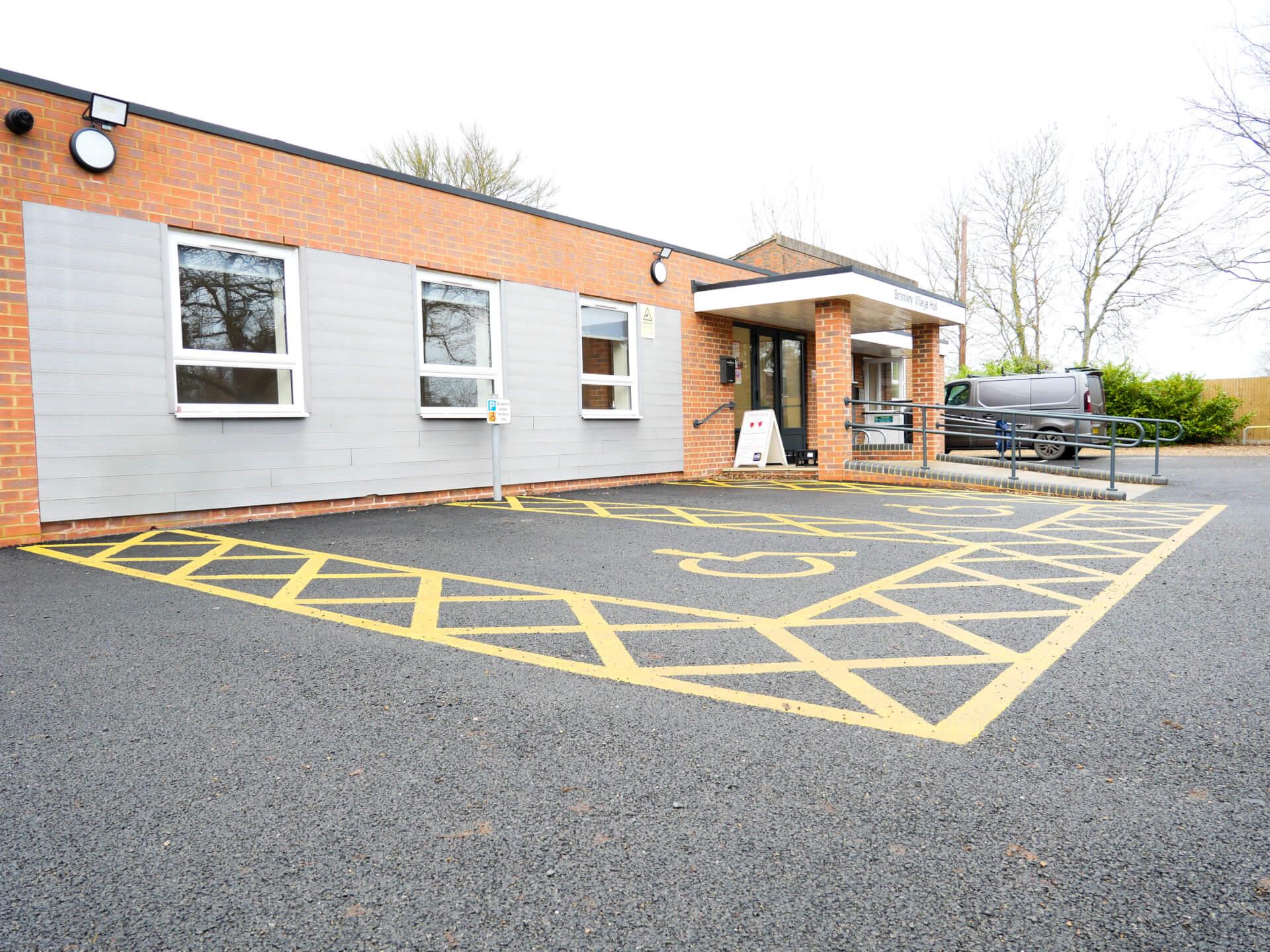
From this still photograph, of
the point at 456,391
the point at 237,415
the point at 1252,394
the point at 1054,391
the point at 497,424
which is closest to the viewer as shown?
the point at 237,415

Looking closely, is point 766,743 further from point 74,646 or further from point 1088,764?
point 74,646

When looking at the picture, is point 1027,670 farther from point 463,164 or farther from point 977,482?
point 463,164

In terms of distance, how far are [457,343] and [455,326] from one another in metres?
0.22

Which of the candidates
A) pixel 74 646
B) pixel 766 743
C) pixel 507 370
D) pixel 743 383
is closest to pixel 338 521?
pixel 507 370

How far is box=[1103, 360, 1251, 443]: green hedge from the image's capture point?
21.3 m

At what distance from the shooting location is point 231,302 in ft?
24.7

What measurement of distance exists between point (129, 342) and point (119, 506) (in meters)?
1.48

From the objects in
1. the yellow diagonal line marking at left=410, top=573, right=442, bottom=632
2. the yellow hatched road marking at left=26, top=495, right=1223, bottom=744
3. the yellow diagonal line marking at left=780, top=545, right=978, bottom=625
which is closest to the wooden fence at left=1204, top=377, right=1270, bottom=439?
the yellow hatched road marking at left=26, top=495, right=1223, bottom=744

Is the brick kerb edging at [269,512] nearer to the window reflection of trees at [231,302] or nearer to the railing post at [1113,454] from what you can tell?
the window reflection of trees at [231,302]

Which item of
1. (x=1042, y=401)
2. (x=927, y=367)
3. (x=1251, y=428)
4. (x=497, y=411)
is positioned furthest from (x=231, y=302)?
(x=1251, y=428)

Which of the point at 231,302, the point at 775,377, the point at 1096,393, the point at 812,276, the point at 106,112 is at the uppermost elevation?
the point at 106,112

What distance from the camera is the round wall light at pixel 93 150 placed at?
6457mm

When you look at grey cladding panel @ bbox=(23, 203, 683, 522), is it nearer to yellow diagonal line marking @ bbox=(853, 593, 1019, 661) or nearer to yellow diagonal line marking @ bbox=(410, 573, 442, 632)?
yellow diagonal line marking @ bbox=(410, 573, 442, 632)

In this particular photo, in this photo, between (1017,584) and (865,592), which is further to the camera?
(1017,584)
